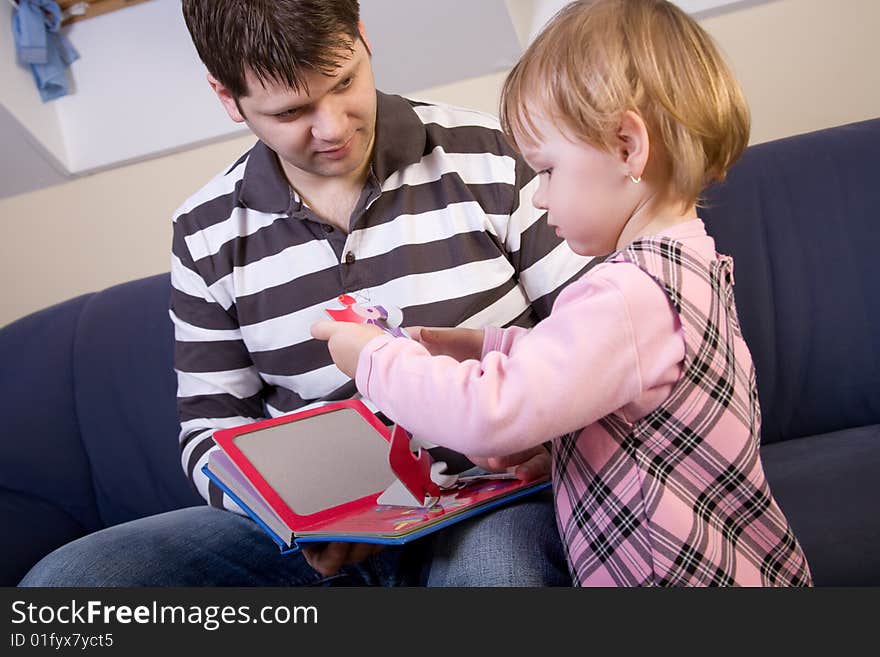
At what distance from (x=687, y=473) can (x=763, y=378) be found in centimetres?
73

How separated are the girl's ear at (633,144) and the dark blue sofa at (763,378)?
1.94 feet

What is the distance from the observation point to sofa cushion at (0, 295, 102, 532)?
1757 millimetres

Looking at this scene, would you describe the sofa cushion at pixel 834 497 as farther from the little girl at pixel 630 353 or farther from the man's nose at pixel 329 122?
the man's nose at pixel 329 122

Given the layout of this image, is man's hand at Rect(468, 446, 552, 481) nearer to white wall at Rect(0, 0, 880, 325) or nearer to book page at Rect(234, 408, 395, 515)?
book page at Rect(234, 408, 395, 515)

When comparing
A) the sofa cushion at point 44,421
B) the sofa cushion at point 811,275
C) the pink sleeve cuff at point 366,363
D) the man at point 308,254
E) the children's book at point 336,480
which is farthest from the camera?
the sofa cushion at point 44,421

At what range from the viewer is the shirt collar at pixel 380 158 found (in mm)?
1272

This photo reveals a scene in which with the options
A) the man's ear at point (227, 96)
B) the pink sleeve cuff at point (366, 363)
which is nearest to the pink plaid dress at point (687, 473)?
the pink sleeve cuff at point (366, 363)

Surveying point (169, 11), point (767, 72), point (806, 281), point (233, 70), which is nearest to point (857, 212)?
point (806, 281)

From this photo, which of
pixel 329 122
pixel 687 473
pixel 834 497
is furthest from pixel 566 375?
pixel 834 497

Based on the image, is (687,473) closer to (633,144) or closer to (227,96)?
(633,144)

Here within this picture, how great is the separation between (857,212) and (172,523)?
3.84 feet

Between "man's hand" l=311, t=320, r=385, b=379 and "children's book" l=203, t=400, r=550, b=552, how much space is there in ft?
0.39

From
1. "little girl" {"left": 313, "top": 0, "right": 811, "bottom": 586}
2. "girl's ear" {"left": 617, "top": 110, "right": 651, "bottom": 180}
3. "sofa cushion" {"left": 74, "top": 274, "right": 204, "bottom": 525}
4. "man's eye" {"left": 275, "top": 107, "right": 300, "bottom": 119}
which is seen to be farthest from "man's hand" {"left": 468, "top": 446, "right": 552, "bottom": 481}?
"sofa cushion" {"left": 74, "top": 274, "right": 204, "bottom": 525}

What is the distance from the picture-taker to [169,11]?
6.98 feet
